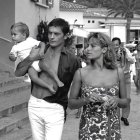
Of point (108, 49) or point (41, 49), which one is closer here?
point (108, 49)

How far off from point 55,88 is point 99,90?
590 millimetres

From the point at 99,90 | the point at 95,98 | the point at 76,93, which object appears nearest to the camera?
the point at 95,98

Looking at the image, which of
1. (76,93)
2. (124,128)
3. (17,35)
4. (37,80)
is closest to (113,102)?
(76,93)

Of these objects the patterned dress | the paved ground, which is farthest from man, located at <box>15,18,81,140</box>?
the paved ground

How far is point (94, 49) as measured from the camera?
3.57m

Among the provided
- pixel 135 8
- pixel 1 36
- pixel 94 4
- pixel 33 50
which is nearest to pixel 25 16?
pixel 1 36

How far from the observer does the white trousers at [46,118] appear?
3.91 metres

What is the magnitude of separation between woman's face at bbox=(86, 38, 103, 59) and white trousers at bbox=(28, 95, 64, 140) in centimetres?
67

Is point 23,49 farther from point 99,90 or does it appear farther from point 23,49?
point 99,90

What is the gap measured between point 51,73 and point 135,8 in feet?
180

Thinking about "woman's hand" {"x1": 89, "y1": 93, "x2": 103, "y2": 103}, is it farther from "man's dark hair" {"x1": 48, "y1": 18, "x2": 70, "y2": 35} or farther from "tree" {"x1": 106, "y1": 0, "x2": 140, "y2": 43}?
"tree" {"x1": 106, "y1": 0, "x2": 140, "y2": 43}

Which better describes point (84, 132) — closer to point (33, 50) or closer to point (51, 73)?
point (51, 73)

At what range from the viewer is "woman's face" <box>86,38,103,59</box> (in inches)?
140

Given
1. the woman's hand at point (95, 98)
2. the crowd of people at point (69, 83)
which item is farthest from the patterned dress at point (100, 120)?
the woman's hand at point (95, 98)
